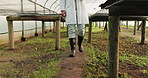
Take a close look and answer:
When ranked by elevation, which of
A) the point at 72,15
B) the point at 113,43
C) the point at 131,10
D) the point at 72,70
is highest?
the point at 72,15

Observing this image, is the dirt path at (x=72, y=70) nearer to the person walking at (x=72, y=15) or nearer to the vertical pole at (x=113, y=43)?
the vertical pole at (x=113, y=43)

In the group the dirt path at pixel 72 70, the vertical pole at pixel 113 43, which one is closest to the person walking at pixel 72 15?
the dirt path at pixel 72 70

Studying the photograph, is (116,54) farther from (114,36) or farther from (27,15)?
(27,15)

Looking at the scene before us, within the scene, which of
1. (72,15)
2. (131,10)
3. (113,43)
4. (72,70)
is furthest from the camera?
A: (72,15)

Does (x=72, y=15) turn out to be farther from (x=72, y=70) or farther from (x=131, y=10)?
(x=131, y=10)

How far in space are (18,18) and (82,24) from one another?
163 centimetres

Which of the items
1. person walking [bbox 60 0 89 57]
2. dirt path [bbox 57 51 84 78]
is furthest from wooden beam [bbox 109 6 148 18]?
person walking [bbox 60 0 89 57]

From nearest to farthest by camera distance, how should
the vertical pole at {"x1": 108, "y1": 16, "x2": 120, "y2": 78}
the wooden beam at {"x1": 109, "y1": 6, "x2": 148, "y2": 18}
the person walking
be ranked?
the wooden beam at {"x1": 109, "y1": 6, "x2": 148, "y2": 18} < the vertical pole at {"x1": 108, "y1": 16, "x2": 120, "y2": 78} < the person walking

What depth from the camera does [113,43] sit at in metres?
1.90

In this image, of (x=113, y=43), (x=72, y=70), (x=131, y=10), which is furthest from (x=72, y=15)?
(x=131, y=10)

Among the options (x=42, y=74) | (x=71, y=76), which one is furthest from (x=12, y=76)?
(x=71, y=76)

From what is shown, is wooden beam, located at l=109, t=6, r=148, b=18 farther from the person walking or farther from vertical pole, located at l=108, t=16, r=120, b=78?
the person walking

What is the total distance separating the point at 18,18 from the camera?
13.8ft

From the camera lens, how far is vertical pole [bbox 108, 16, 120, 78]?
185 cm
